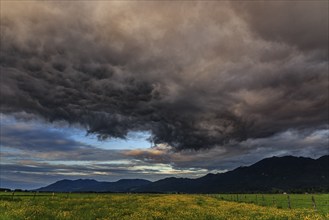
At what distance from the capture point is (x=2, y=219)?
18.8 metres

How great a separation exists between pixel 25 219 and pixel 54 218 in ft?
8.68

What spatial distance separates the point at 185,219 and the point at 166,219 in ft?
4.73

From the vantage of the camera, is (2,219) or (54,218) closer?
(2,219)

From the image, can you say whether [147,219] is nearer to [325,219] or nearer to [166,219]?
[166,219]

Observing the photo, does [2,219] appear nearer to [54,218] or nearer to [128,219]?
[54,218]

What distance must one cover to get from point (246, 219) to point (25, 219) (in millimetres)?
14324

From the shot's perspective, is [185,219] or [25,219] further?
[185,219]

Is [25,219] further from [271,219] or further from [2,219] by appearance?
[271,219]

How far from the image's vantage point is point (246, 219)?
21.7 metres

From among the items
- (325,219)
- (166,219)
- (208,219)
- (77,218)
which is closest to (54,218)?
(77,218)

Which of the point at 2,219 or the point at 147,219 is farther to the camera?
the point at 147,219

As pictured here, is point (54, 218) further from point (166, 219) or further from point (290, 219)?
point (290, 219)

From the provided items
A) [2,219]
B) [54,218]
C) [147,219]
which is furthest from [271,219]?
[2,219]

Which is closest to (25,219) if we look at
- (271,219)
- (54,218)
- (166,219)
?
(54,218)
